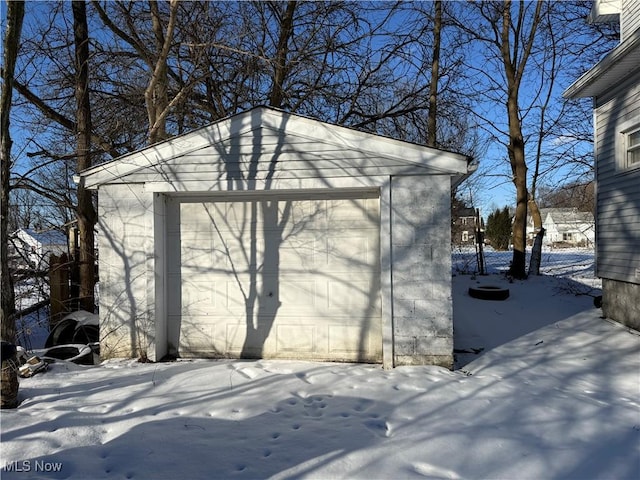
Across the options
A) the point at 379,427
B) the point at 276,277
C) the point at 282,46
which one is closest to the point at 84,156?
the point at 276,277

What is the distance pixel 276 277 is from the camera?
5.50 m

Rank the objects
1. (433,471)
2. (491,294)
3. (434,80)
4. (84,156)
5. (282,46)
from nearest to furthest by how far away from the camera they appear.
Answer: (433,471) < (84,156) < (491,294) < (282,46) < (434,80)

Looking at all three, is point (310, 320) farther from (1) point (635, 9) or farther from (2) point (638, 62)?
(1) point (635, 9)

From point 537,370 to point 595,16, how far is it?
8.55 meters

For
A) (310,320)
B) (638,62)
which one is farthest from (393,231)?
(638,62)

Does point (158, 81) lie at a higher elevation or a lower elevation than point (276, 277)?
higher

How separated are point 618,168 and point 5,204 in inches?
351

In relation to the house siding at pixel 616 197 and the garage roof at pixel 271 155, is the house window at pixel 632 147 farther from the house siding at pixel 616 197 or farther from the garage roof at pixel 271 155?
the garage roof at pixel 271 155

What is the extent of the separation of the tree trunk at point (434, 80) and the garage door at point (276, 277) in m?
6.24

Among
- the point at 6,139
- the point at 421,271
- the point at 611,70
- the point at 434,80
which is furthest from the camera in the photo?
the point at 434,80

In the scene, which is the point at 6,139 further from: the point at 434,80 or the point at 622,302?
the point at 434,80

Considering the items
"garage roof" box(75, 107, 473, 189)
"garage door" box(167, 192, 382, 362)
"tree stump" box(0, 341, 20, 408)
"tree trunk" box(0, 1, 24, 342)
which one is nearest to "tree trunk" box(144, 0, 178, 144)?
"garage roof" box(75, 107, 473, 189)

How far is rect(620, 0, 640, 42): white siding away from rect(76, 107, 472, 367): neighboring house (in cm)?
587

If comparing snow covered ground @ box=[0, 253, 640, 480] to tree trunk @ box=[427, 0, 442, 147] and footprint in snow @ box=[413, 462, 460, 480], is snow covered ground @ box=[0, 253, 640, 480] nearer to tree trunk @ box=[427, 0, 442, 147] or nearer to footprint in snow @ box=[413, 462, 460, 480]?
footprint in snow @ box=[413, 462, 460, 480]
